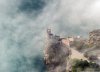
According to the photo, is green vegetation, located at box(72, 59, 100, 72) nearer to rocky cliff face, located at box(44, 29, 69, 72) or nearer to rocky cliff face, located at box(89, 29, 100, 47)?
rocky cliff face, located at box(44, 29, 69, 72)

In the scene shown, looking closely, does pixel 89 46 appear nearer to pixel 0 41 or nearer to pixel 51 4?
pixel 0 41

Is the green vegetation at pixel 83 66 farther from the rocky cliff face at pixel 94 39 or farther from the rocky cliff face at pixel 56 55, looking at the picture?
the rocky cliff face at pixel 94 39

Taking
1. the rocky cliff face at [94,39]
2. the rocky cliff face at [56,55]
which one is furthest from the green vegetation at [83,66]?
the rocky cliff face at [94,39]

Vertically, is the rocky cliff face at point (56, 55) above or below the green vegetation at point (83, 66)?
above

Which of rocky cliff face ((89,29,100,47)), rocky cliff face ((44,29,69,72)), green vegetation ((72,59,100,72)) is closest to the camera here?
green vegetation ((72,59,100,72))

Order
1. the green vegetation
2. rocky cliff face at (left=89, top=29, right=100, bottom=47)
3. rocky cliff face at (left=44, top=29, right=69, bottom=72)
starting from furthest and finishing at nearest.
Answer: rocky cliff face at (left=89, top=29, right=100, bottom=47), rocky cliff face at (left=44, top=29, right=69, bottom=72), the green vegetation

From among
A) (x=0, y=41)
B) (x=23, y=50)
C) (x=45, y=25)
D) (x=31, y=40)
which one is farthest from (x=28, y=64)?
(x=45, y=25)

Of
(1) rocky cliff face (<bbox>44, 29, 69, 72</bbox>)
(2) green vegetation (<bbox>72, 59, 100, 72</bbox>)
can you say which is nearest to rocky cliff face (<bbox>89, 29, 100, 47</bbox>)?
(1) rocky cliff face (<bbox>44, 29, 69, 72</bbox>)

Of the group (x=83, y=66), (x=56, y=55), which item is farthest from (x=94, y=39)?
(x=83, y=66)

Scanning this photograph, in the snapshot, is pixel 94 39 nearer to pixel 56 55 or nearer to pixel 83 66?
pixel 56 55

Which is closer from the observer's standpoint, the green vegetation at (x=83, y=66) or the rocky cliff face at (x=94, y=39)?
the green vegetation at (x=83, y=66)

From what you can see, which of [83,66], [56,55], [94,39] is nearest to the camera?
[83,66]
